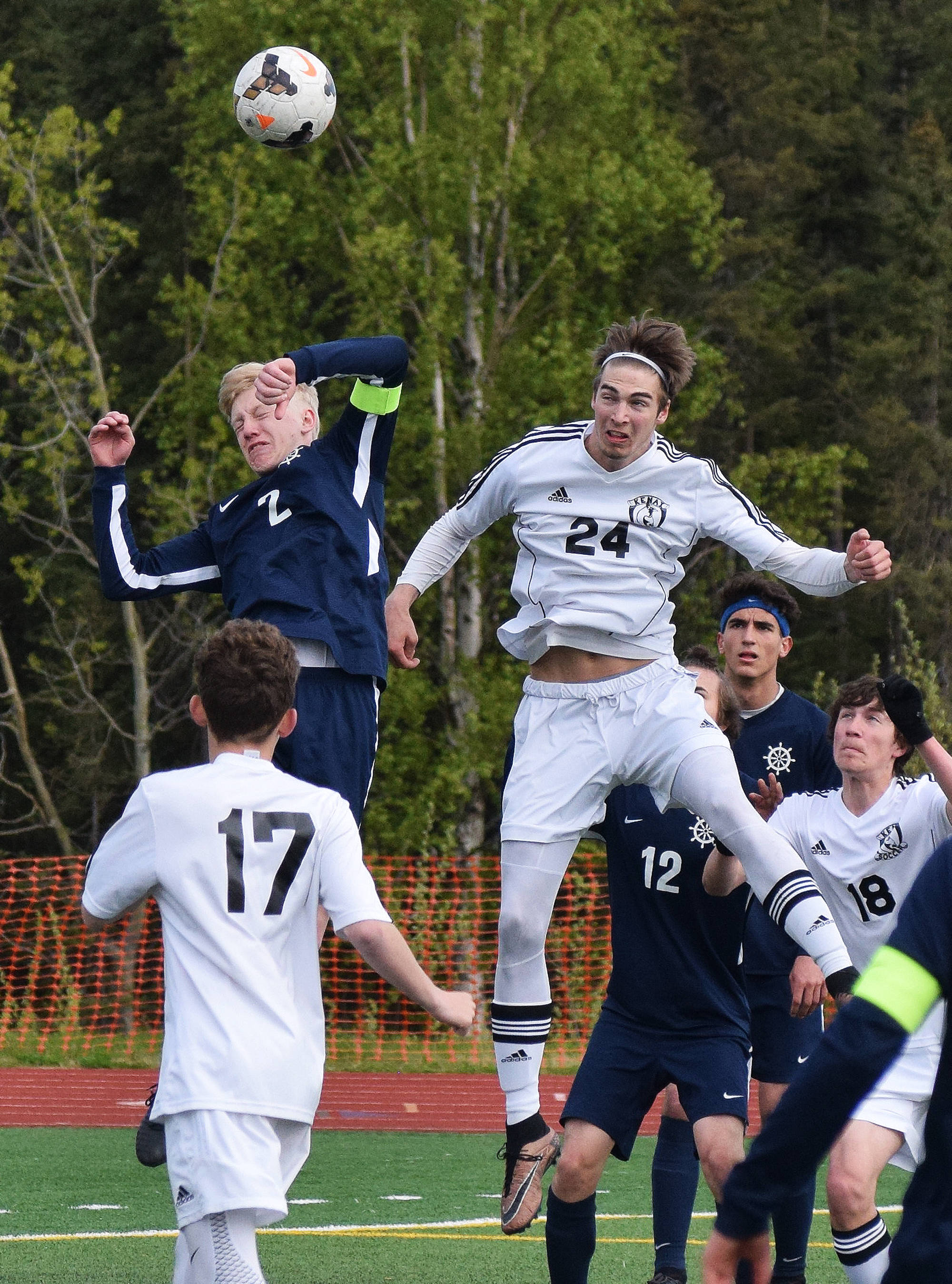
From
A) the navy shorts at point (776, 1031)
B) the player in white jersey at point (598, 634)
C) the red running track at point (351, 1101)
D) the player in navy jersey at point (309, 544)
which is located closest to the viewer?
the player in white jersey at point (598, 634)

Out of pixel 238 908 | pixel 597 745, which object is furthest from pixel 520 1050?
pixel 238 908

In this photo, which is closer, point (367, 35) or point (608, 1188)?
point (608, 1188)

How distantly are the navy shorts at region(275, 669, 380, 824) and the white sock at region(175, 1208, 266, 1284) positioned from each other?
6.44 ft

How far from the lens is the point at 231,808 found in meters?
3.68

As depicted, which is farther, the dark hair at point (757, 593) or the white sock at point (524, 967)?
the dark hair at point (757, 593)

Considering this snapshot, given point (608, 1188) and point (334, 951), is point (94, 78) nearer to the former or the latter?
point (334, 951)

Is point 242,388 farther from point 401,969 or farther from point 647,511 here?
point 401,969

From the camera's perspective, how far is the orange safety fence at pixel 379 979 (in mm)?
14180

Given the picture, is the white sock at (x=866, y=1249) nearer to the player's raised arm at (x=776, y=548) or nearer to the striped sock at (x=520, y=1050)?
the striped sock at (x=520, y=1050)

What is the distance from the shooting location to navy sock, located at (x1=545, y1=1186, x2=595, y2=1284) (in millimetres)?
5016

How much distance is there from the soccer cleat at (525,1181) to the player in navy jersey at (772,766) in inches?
29.0

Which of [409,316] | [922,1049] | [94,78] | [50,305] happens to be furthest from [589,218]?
[922,1049]

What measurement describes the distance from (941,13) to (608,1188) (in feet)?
92.2

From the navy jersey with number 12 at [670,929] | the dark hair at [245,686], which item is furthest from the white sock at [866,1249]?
the dark hair at [245,686]
